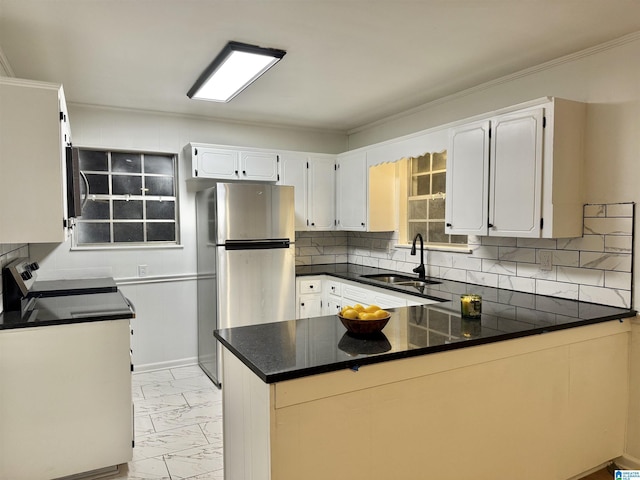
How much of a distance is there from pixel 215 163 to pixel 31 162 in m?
1.96

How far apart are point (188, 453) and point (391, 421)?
1.57m

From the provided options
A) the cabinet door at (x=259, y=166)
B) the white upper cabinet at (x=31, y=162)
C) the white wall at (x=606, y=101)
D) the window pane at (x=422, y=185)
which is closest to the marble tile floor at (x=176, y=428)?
the white upper cabinet at (x=31, y=162)

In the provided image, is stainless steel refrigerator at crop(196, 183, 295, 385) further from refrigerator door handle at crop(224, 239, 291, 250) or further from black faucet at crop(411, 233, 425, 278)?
black faucet at crop(411, 233, 425, 278)

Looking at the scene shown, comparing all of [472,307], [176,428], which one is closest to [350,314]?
[472,307]

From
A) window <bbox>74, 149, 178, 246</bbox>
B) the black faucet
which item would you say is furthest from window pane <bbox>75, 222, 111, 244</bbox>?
the black faucet

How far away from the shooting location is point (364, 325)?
1.78 metres

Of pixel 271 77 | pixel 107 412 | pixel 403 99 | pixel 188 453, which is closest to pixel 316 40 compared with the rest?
pixel 271 77

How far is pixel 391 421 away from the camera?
165 centimetres

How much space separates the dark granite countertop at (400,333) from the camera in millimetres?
1541

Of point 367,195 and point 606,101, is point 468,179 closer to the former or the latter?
point 606,101

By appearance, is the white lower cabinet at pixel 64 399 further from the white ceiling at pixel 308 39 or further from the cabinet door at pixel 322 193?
the cabinet door at pixel 322 193

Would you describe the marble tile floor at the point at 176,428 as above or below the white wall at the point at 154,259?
below

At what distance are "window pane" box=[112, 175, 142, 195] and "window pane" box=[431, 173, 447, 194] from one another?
2.76 metres

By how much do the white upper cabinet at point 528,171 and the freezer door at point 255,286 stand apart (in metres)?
1.71
